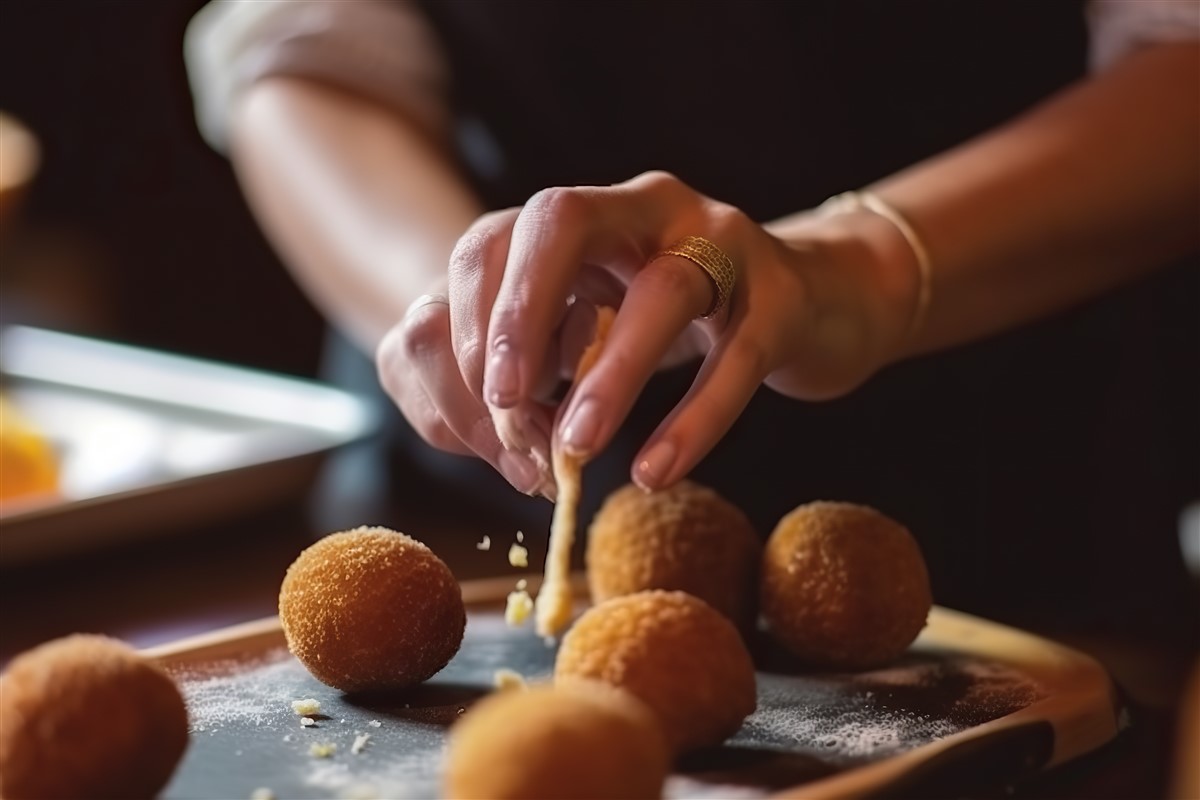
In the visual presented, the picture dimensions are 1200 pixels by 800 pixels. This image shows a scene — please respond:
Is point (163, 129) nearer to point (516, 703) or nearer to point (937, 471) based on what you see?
point (937, 471)

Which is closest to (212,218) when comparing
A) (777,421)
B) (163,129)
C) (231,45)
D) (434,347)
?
(163,129)

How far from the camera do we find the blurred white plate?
3.75ft

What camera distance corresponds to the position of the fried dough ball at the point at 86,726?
643mm

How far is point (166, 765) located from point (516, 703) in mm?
177

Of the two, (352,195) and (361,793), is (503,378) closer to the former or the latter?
(361,793)

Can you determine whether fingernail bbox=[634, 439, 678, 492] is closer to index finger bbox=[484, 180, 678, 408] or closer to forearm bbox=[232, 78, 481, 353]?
index finger bbox=[484, 180, 678, 408]

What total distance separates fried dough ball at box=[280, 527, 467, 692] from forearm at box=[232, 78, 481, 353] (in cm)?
41

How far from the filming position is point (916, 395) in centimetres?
128

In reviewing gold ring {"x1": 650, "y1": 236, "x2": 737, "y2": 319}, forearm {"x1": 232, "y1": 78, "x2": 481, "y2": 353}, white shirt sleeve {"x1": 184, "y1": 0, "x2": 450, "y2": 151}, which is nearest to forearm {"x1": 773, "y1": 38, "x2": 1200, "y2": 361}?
gold ring {"x1": 650, "y1": 236, "x2": 737, "y2": 319}

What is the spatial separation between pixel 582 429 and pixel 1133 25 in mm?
675

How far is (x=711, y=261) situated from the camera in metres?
0.79

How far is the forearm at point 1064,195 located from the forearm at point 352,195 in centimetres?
35

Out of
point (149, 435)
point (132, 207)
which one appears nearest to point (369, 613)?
point (149, 435)

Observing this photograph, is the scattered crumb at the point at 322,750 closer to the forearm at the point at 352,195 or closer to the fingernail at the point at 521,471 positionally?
the fingernail at the point at 521,471
